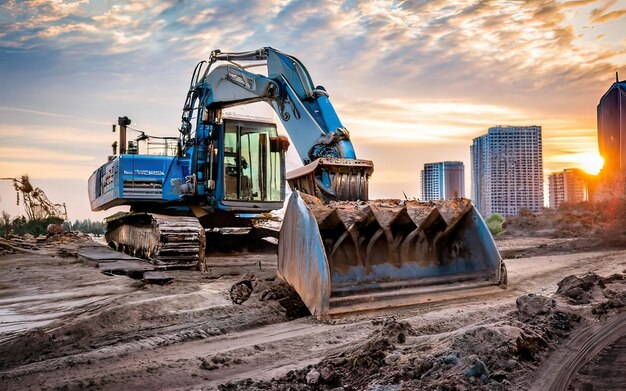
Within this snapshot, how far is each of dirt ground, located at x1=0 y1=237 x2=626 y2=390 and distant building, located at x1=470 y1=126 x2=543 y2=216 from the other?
84.4 feet

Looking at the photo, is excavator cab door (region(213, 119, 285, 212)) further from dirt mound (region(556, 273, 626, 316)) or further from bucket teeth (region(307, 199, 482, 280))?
dirt mound (region(556, 273, 626, 316))

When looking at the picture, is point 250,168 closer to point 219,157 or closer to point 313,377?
point 219,157

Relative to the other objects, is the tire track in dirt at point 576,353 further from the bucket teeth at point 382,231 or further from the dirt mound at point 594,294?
the bucket teeth at point 382,231

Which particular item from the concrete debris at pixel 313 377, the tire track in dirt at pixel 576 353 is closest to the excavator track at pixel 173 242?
the concrete debris at pixel 313 377

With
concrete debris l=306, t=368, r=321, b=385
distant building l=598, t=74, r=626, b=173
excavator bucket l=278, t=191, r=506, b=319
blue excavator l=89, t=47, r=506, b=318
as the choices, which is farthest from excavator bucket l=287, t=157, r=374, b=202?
distant building l=598, t=74, r=626, b=173

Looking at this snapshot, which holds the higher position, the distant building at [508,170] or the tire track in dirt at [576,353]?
the distant building at [508,170]

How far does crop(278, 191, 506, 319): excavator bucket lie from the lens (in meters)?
4.93

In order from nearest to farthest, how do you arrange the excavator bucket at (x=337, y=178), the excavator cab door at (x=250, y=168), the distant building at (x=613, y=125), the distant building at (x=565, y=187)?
the excavator bucket at (x=337, y=178)
the excavator cab door at (x=250, y=168)
the distant building at (x=613, y=125)
the distant building at (x=565, y=187)

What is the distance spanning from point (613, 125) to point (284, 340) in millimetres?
14906

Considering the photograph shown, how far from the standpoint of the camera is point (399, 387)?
113 inches

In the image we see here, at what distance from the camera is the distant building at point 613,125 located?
15492 mm

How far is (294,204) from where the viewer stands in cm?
546

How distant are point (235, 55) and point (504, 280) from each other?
554cm

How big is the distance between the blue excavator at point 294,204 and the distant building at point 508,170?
23.2 m
